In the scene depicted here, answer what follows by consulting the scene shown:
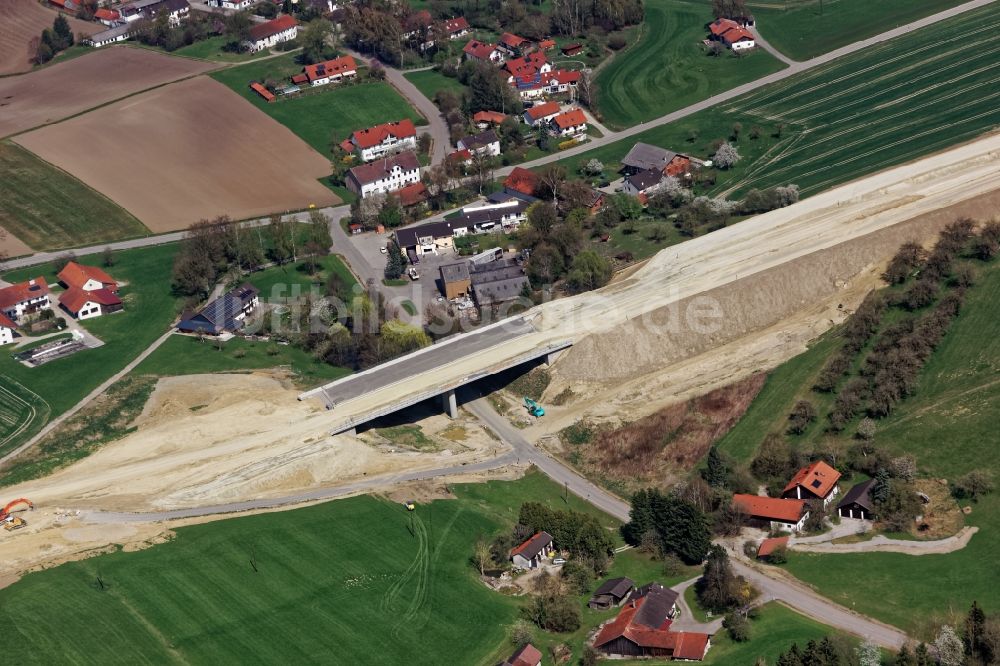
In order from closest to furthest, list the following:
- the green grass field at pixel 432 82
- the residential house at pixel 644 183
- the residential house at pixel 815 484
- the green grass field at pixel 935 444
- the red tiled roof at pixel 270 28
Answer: the green grass field at pixel 935 444 < the residential house at pixel 815 484 < the residential house at pixel 644 183 < the green grass field at pixel 432 82 < the red tiled roof at pixel 270 28

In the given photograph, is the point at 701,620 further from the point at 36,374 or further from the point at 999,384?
the point at 36,374

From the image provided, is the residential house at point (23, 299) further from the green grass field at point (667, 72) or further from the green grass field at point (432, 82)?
the green grass field at point (667, 72)

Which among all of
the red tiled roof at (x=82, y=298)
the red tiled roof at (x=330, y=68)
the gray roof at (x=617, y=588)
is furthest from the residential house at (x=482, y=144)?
the gray roof at (x=617, y=588)

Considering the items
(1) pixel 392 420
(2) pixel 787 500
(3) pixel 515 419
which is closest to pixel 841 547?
(2) pixel 787 500

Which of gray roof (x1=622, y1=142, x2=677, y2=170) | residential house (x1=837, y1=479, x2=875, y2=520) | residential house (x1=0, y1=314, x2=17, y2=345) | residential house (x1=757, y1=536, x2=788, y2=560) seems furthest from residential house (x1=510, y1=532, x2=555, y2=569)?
gray roof (x1=622, y1=142, x2=677, y2=170)

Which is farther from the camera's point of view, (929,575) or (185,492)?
(185,492)

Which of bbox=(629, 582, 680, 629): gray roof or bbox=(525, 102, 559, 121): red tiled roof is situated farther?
bbox=(525, 102, 559, 121): red tiled roof

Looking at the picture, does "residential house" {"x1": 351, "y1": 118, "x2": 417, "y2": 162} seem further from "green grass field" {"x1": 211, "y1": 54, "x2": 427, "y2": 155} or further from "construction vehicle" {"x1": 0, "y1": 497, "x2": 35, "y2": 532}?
"construction vehicle" {"x1": 0, "y1": 497, "x2": 35, "y2": 532}
